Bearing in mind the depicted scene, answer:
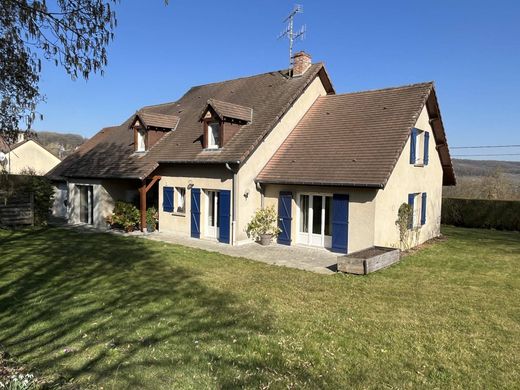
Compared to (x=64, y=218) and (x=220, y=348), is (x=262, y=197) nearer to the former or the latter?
(x=220, y=348)

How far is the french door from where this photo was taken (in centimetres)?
1505

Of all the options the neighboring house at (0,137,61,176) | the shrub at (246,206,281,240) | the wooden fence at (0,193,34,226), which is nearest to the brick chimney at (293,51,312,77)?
the shrub at (246,206,281,240)

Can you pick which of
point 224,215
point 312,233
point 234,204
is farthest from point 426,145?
point 224,215

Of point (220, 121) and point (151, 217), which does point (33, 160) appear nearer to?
point (151, 217)

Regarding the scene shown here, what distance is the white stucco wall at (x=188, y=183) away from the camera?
1614 centimetres

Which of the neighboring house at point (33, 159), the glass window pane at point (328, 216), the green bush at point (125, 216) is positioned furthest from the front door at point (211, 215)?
the neighboring house at point (33, 159)

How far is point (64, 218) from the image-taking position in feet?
77.9

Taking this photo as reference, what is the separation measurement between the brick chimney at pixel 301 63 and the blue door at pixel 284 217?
22.5 feet

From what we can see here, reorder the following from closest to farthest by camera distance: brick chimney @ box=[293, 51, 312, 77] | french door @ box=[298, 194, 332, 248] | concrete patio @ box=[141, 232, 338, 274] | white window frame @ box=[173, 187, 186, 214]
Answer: concrete patio @ box=[141, 232, 338, 274] < french door @ box=[298, 194, 332, 248] < white window frame @ box=[173, 187, 186, 214] < brick chimney @ box=[293, 51, 312, 77]

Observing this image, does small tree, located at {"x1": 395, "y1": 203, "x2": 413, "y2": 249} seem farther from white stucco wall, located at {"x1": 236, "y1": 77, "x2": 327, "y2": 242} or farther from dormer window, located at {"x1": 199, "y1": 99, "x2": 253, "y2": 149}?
dormer window, located at {"x1": 199, "y1": 99, "x2": 253, "y2": 149}

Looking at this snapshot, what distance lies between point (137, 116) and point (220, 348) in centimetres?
1637

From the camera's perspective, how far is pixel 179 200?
717 inches

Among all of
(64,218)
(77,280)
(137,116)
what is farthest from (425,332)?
(64,218)

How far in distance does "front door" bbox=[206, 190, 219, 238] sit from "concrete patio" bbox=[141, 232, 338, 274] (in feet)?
1.94
